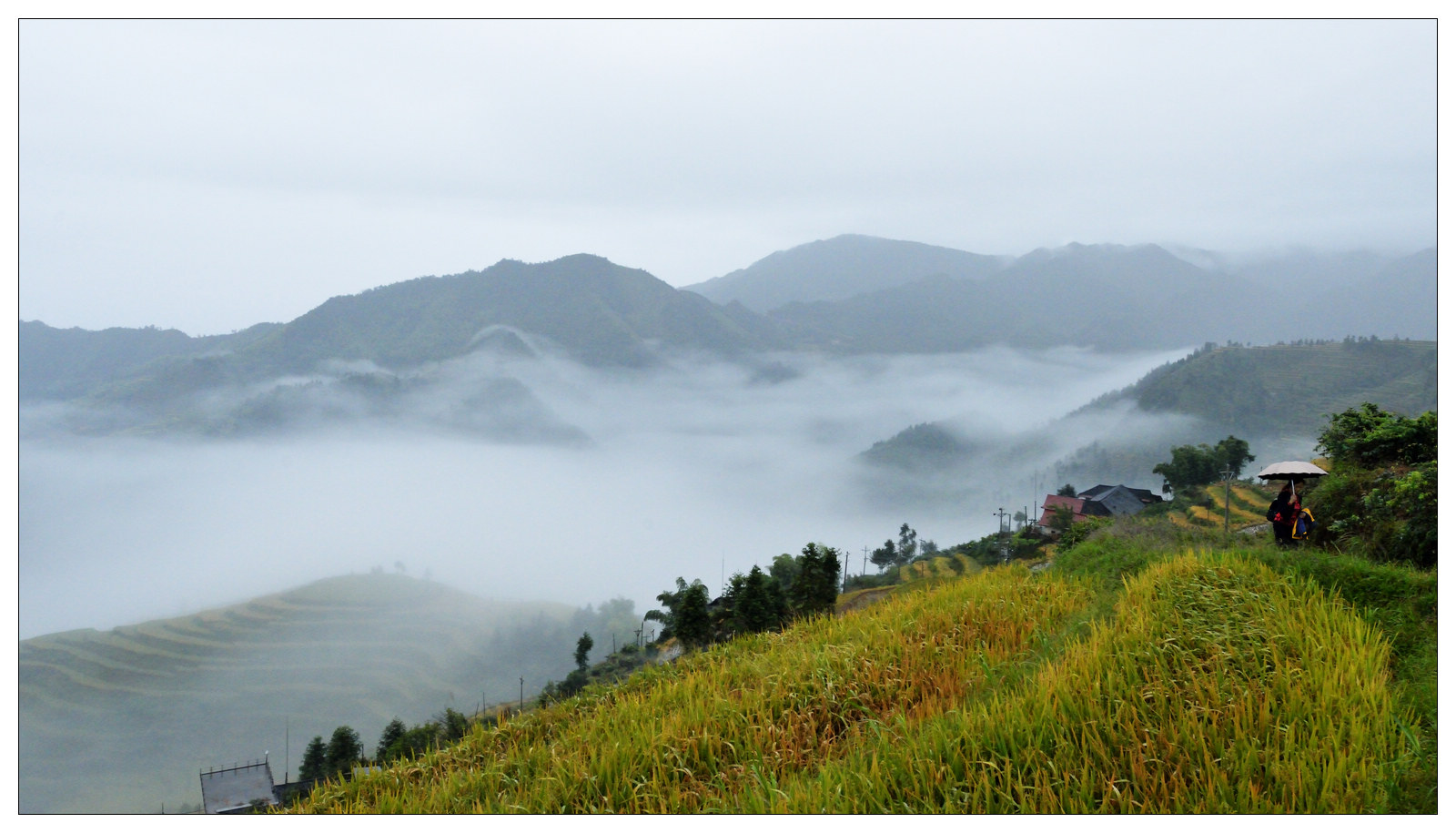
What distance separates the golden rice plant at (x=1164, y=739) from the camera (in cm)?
414

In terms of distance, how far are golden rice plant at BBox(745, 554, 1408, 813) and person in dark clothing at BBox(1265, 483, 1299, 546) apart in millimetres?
3147

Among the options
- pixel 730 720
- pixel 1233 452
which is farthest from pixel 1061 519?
pixel 730 720

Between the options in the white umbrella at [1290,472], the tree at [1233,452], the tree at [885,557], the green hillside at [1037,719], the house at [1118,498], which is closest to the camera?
the green hillside at [1037,719]

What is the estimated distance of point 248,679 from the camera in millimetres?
142875

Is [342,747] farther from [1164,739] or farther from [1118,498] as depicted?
[1118,498]

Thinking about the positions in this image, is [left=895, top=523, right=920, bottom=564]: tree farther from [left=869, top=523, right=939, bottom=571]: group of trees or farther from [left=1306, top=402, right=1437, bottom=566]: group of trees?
[left=1306, top=402, right=1437, bottom=566]: group of trees

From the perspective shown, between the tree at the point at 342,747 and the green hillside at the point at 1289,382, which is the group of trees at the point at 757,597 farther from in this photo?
the green hillside at the point at 1289,382

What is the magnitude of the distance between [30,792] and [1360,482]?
520ft

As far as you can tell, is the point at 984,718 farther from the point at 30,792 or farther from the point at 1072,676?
the point at 30,792

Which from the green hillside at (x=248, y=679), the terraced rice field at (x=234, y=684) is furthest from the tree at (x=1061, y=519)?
the terraced rice field at (x=234, y=684)

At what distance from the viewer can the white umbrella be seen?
927cm

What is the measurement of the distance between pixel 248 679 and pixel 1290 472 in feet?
558

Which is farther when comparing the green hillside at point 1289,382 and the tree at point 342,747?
the green hillside at point 1289,382

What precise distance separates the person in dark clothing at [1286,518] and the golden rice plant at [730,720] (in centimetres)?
234
